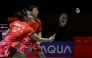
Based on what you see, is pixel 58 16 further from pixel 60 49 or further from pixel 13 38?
pixel 13 38

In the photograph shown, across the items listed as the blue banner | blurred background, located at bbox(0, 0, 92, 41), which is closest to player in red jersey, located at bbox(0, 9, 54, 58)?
the blue banner

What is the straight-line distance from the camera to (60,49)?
24.8 feet

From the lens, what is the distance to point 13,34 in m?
3.28

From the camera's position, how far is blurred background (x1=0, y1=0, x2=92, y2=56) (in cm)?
988

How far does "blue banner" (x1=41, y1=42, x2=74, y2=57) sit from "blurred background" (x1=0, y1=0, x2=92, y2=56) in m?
1.93

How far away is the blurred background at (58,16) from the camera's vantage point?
9.88 m

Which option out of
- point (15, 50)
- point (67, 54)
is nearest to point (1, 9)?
point (67, 54)

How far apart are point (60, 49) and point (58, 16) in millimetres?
2719

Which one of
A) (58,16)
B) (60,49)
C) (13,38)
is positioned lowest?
(60,49)

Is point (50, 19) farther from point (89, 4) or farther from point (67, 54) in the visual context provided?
point (67, 54)

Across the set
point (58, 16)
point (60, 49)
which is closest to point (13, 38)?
point (60, 49)

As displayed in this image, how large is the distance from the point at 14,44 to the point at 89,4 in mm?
7948

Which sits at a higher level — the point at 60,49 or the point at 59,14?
the point at 59,14

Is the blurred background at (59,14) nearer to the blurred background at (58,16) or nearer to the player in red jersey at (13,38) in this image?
the blurred background at (58,16)
